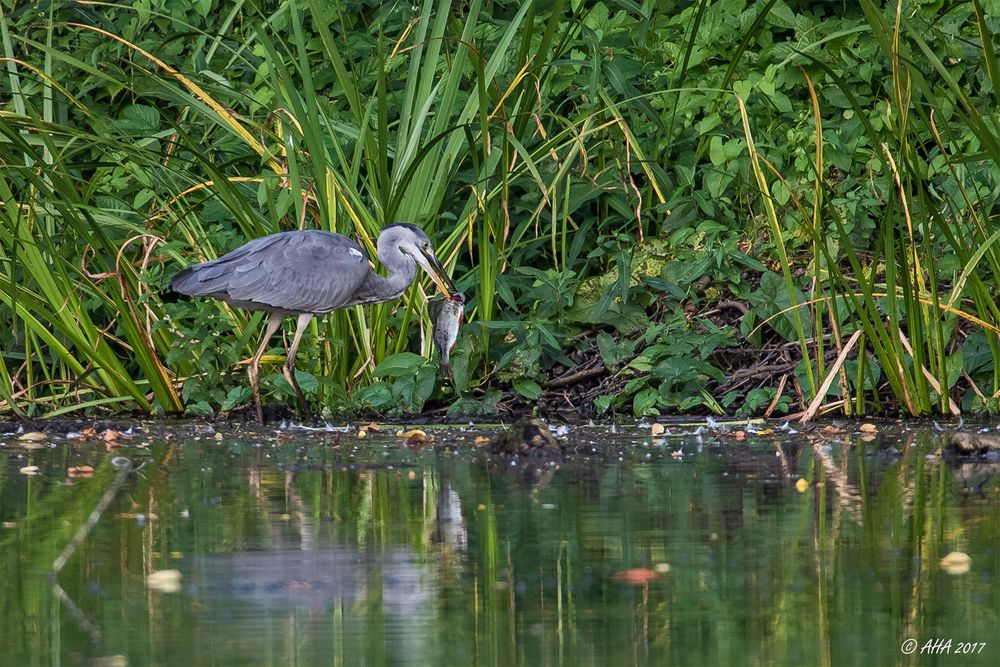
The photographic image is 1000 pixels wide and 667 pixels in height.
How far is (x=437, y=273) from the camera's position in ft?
24.1

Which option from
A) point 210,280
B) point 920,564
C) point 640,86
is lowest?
point 920,564

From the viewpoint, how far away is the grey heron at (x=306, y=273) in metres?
7.05

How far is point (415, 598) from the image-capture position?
3248mm

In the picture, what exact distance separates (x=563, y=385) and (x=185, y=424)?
6.01 ft

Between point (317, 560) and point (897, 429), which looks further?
point (897, 429)

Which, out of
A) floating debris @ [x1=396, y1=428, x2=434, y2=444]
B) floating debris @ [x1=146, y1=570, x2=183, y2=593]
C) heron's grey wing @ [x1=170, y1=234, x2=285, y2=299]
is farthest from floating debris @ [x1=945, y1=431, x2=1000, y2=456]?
heron's grey wing @ [x1=170, y1=234, x2=285, y2=299]

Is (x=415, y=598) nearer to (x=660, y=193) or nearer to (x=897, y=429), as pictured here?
(x=897, y=429)

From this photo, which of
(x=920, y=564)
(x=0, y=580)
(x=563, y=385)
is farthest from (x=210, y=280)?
(x=920, y=564)

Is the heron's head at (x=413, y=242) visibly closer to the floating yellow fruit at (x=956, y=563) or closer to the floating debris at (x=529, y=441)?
the floating debris at (x=529, y=441)

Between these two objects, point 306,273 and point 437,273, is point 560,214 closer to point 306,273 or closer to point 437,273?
point 437,273

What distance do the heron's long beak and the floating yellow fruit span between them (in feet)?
12.8

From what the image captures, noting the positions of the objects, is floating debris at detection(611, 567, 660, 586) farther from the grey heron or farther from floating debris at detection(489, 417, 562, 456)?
the grey heron

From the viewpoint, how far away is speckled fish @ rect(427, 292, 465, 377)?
7043 millimetres

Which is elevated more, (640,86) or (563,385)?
(640,86)
